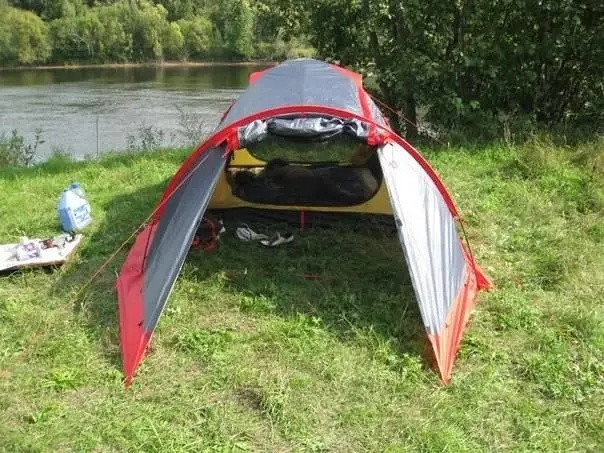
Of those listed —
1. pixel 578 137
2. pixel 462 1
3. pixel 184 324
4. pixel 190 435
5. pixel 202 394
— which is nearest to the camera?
pixel 190 435

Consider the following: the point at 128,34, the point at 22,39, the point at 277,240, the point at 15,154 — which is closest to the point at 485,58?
the point at 277,240

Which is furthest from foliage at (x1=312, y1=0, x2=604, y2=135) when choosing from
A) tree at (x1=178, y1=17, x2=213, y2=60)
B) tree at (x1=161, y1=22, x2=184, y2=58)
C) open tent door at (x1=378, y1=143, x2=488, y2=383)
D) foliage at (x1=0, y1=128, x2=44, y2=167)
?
tree at (x1=178, y1=17, x2=213, y2=60)

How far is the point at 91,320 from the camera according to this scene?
10.2 ft

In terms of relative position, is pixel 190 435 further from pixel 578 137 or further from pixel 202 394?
pixel 578 137

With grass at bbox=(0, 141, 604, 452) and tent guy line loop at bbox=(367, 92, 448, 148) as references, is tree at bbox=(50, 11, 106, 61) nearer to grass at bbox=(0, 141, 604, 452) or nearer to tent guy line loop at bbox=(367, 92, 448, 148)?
tent guy line loop at bbox=(367, 92, 448, 148)

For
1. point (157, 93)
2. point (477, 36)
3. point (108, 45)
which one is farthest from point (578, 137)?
point (108, 45)

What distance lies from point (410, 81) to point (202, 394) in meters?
5.28

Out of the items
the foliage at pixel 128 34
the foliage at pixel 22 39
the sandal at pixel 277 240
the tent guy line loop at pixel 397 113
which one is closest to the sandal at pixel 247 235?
the sandal at pixel 277 240

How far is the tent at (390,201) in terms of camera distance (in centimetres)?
→ 287

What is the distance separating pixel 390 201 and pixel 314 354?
97 centimetres

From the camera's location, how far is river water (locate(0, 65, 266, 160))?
538 inches

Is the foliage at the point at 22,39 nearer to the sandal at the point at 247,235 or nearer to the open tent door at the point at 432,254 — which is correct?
the sandal at the point at 247,235

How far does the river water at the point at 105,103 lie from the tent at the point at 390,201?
5807 mm

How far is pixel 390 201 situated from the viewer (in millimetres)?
3291
